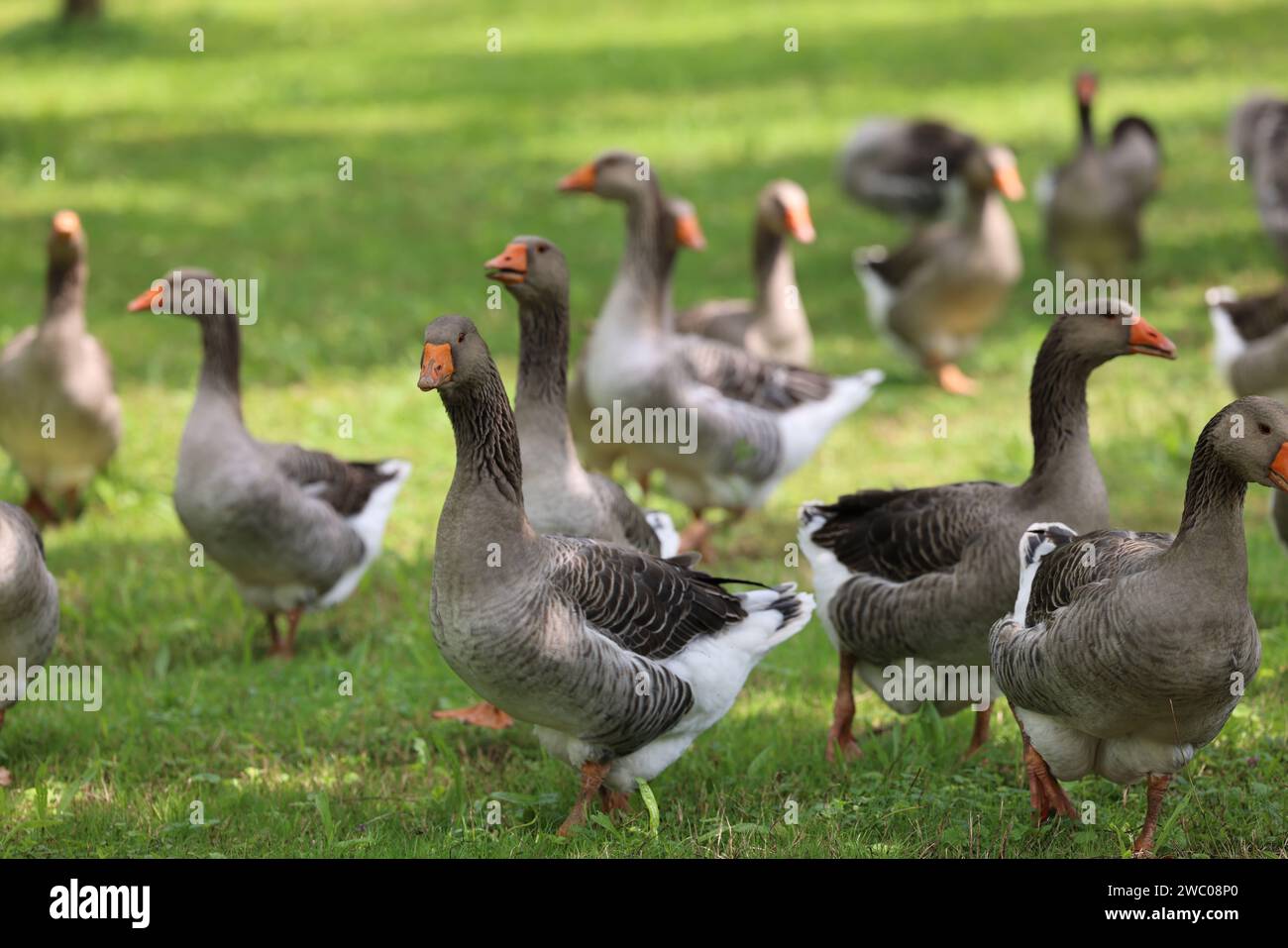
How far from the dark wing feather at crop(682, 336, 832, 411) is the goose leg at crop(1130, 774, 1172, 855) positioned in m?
4.52

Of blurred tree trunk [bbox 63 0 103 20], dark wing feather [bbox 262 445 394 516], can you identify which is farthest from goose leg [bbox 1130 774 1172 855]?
blurred tree trunk [bbox 63 0 103 20]

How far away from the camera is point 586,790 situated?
18.5 feet

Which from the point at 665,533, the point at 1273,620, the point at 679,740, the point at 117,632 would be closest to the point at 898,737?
the point at 679,740

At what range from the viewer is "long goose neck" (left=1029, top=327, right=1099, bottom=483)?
6.19 m

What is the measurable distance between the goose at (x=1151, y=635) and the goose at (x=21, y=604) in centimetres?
361

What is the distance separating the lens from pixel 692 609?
5.88 metres

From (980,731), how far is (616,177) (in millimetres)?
4192

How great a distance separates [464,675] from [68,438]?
4.45 m

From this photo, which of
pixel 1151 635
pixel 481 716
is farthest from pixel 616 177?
pixel 1151 635

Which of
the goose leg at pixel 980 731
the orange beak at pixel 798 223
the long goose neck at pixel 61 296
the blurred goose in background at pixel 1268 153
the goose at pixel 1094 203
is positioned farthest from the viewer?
the goose at pixel 1094 203

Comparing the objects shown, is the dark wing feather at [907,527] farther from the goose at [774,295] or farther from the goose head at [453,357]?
the goose at [774,295]

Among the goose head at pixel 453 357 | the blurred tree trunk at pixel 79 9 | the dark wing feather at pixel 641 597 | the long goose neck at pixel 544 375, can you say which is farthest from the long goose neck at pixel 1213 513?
the blurred tree trunk at pixel 79 9

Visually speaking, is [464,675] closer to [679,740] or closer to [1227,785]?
[679,740]

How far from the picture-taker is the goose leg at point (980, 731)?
6340 millimetres
